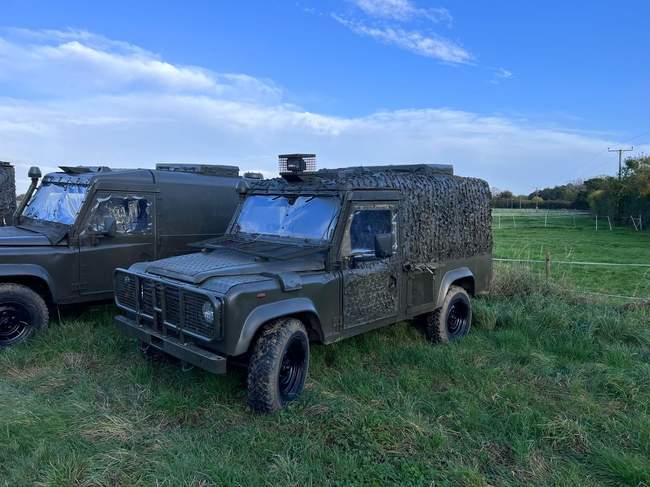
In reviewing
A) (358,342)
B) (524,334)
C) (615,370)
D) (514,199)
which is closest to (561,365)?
(615,370)

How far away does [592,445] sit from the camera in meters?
3.96

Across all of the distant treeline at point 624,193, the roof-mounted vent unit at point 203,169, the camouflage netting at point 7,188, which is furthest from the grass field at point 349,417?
the distant treeline at point 624,193

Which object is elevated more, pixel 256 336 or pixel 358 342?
pixel 256 336

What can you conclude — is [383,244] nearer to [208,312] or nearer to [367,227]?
[367,227]

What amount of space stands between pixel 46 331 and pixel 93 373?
1.35 m

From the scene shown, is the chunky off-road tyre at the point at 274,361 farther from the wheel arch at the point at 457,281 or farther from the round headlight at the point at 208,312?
the wheel arch at the point at 457,281

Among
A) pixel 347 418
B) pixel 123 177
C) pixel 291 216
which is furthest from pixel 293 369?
pixel 123 177

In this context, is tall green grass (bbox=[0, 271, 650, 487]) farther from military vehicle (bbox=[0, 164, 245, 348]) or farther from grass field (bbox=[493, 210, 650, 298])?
grass field (bbox=[493, 210, 650, 298])

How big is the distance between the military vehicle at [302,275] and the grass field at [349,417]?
478 millimetres

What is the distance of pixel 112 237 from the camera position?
268 inches

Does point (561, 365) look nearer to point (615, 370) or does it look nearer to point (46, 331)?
point (615, 370)

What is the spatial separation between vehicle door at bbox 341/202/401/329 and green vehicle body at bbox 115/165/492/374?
1cm

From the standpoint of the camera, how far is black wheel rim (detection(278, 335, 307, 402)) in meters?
4.61

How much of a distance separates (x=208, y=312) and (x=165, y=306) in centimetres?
63
